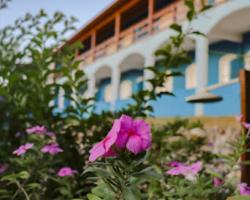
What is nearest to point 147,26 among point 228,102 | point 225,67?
point 225,67

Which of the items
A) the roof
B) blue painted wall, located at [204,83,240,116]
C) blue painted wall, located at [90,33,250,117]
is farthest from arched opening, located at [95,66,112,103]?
blue painted wall, located at [204,83,240,116]

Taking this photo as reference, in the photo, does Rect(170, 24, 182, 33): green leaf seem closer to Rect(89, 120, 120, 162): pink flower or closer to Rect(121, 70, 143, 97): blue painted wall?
Rect(89, 120, 120, 162): pink flower

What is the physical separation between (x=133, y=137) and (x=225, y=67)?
12766 mm

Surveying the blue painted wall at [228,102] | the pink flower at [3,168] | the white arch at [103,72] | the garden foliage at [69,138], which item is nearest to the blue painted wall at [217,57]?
the blue painted wall at [228,102]

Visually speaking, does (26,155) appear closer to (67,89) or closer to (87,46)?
(67,89)

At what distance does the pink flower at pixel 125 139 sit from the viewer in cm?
100

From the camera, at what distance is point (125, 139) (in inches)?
40.0

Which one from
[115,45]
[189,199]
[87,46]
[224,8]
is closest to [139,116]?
[189,199]

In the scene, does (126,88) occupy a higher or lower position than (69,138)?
higher

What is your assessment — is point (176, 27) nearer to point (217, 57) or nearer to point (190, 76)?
point (217, 57)

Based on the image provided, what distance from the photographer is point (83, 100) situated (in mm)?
2680

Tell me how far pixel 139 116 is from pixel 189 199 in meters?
0.93

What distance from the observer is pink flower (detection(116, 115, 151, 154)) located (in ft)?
3.29

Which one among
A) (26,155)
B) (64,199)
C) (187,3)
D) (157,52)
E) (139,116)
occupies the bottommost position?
(64,199)
